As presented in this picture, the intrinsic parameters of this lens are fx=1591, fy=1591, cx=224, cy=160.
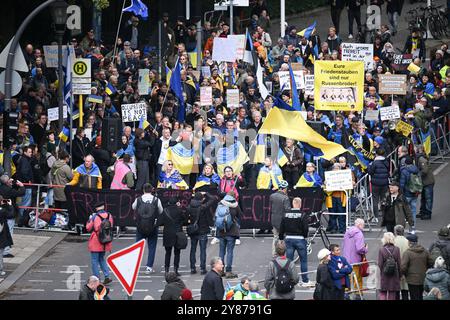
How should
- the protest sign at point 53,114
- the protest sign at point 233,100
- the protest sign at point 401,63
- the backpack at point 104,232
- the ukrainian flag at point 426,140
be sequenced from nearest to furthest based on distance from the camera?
the backpack at point 104,232 < the protest sign at point 53,114 < the protest sign at point 233,100 < the ukrainian flag at point 426,140 < the protest sign at point 401,63

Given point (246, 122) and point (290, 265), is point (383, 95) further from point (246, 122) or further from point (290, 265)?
point (290, 265)

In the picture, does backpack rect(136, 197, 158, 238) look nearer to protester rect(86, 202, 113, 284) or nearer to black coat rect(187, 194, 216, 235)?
black coat rect(187, 194, 216, 235)

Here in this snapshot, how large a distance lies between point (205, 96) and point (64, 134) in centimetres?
404

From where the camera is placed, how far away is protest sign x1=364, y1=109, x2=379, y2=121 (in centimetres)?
3588

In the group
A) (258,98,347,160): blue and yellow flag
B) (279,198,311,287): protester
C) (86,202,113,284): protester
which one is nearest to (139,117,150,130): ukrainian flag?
(258,98,347,160): blue and yellow flag

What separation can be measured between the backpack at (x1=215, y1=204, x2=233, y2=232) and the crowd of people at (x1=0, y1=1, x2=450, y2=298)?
18 mm

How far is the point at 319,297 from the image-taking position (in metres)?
24.2

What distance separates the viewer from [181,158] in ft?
109

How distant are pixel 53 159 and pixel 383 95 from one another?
9172 mm

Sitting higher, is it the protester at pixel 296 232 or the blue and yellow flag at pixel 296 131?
the blue and yellow flag at pixel 296 131

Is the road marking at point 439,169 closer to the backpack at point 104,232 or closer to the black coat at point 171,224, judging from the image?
the black coat at point 171,224

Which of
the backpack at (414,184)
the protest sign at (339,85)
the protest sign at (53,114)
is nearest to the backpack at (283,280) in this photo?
the backpack at (414,184)

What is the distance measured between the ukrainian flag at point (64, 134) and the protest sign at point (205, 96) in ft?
12.0

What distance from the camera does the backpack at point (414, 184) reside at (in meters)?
31.9
